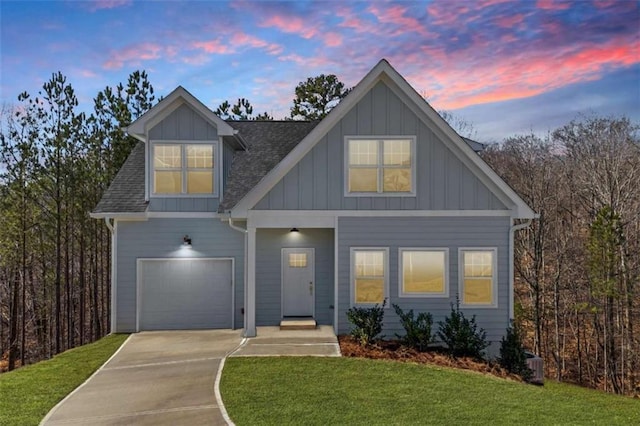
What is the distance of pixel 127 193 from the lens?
14203 millimetres

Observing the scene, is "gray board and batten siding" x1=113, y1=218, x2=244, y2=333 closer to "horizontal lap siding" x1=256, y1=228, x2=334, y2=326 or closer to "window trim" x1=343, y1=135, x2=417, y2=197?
"horizontal lap siding" x1=256, y1=228, x2=334, y2=326

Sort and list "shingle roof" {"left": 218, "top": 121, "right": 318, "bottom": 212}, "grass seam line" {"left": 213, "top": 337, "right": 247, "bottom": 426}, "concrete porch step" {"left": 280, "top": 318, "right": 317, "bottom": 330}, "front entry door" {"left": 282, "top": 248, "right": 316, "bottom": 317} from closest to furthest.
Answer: "grass seam line" {"left": 213, "top": 337, "right": 247, "bottom": 426}, "concrete porch step" {"left": 280, "top": 318, "right": 317, "bottom": 330}, "front entry door" {"left": 282, "top": 248, "right": 316, "bottom": 317}, "shingle roof" {"left": 218, "top": 121, "right": 318, "bottom": 212}

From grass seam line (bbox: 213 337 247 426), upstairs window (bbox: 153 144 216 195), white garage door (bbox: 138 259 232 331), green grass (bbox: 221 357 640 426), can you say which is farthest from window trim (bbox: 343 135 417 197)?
grass seam line (bbox: 213 337 247 426)

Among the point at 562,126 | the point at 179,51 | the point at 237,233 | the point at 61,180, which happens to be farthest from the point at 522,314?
the point at 61,180

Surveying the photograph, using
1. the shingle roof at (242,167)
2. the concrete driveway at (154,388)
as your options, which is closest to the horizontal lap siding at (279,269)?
the concrete driveway at (154,388)

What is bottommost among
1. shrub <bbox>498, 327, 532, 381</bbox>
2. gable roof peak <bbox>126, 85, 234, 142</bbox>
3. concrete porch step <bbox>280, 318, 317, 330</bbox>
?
shrub <bbox>498, 327, 532, 381</bbox>

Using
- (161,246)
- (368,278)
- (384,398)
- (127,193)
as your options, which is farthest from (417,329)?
(127,193)

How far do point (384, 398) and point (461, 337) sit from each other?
4.01 m

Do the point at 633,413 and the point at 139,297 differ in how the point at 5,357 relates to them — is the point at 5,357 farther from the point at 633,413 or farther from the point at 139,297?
the point at 633,413

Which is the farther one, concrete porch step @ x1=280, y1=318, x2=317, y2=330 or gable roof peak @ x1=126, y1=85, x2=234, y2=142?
gable roof peak @ x1=126, y1=85, x2=234, y2=142

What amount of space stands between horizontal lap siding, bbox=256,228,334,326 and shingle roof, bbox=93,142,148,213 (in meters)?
3.80

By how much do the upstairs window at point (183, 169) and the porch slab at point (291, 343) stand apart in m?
4.63

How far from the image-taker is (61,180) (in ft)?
68.0

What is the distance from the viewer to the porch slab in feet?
34.6
